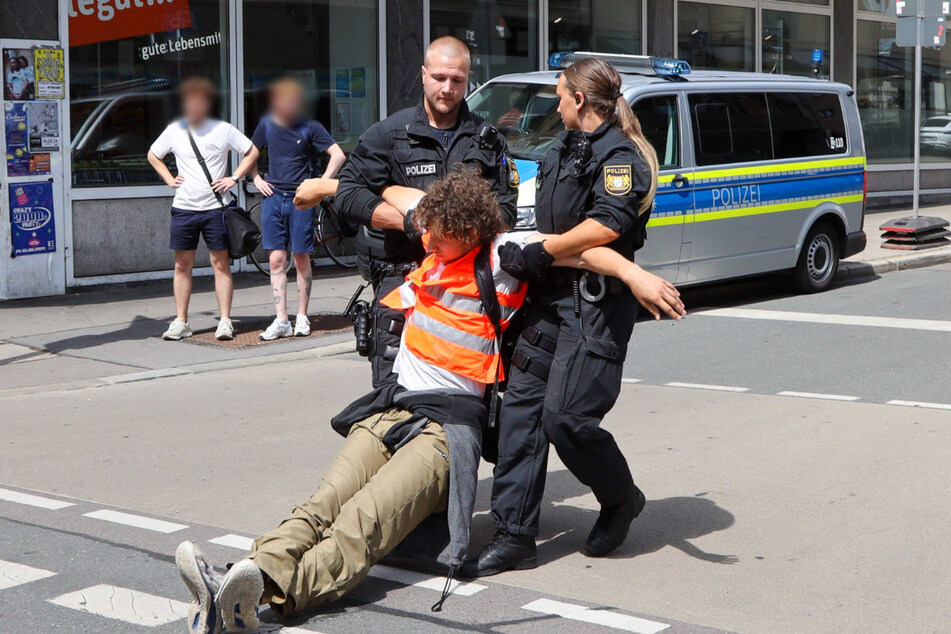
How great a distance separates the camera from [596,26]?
17.1 m

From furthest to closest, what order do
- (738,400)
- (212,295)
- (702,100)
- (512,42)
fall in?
(512,42), (212,295), (702,100), (738,400)

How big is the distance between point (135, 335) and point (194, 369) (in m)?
1.39

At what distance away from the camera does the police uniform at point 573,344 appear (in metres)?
4.52

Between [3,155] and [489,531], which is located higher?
[3,155]

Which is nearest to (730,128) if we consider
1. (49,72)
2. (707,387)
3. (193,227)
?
(707,387)

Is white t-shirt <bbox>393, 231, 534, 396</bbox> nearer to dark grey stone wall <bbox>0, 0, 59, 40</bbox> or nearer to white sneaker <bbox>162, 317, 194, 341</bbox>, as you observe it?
white sneaker <bbox>162, 317, 194, 341</bbox>

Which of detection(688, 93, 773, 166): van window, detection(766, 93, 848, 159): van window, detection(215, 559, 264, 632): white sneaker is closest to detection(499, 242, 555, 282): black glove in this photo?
detection(215, 559, 264, 632): white sneaker

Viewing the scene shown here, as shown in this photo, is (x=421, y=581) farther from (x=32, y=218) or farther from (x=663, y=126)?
(x=32, y=218)

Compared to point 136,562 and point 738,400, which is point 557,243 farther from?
point 738,400

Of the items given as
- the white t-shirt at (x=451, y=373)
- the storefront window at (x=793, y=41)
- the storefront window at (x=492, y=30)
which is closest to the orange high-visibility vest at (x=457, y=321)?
the white t-shirt at (x=451, y=373)

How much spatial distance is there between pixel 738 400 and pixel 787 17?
45.7 feet

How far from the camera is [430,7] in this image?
14.8 metres

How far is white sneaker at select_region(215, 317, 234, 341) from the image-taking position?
9.77 meters

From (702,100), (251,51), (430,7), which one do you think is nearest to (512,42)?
(430,7)
